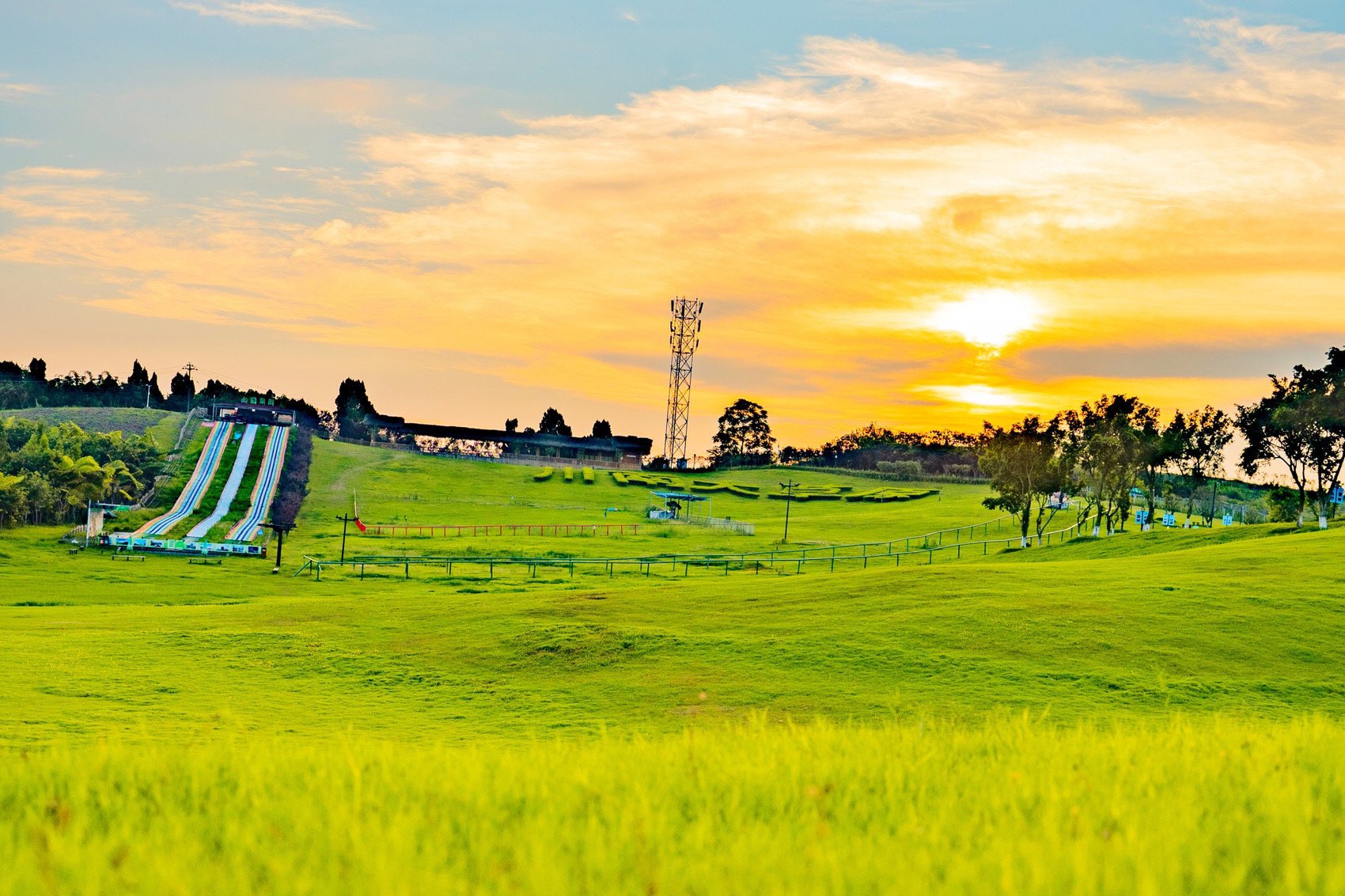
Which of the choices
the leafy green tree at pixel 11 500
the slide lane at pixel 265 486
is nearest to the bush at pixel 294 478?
the slide lane at pixel 265 486

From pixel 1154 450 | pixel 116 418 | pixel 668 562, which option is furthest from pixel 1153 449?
pixel 116 418

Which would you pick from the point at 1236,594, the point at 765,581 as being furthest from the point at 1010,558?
the point at 1236,594

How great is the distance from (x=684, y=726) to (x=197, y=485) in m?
110

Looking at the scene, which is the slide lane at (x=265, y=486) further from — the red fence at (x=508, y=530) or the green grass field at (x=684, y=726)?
the red fence at (x=508, y=530)

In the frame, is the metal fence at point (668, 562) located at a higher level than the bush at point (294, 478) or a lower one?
lower

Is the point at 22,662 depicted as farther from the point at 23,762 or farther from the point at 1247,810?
the point at 1247,810

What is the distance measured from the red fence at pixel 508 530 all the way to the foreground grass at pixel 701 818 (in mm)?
107515

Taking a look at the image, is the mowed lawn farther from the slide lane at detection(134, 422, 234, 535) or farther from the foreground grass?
the foreground grass

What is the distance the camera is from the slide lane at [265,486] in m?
104

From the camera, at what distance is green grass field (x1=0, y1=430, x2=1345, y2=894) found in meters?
5.81

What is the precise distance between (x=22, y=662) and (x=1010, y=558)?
226 feet

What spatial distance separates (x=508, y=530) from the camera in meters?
122

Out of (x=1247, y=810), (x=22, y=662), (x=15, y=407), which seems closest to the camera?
(x=1247, y=810)

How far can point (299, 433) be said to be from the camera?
16700 cm
